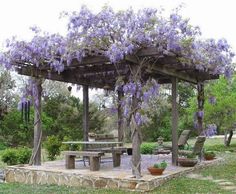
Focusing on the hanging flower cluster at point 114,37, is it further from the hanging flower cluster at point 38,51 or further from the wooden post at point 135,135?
the wooden post at point 135,135

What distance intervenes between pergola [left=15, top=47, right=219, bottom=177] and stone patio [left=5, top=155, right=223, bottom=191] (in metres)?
0.48

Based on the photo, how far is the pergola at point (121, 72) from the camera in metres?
7.52

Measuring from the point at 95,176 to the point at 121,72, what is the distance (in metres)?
2.72

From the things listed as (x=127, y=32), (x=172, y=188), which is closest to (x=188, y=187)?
(x=172, y=188)

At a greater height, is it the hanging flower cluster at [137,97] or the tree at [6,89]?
the tree at [6,89]

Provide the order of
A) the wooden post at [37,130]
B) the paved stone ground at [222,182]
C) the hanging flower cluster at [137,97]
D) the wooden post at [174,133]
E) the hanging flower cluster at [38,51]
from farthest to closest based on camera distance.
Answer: the wooden post at [174,133] < the wooden post at [37,130] < the hanging flower cluster at [38,51] < the hanging flower cluster at [137,97] < the paved stone ground at [222,182]

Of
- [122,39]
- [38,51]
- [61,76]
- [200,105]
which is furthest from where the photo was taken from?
[200,105]

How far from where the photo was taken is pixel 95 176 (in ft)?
24.0

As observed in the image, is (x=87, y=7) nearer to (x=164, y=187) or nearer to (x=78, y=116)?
(x=164, y=187)

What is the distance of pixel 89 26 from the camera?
24.5 feet

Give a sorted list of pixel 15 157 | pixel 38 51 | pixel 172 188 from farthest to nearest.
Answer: pixel 15 157
pixel 38 51
pixel 172 188

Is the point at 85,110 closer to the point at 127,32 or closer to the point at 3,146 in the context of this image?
the point at 127,32

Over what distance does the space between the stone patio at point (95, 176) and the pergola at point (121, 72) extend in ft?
1.58

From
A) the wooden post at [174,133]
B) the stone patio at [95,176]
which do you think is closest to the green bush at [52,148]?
the stone patio at [95,176]
